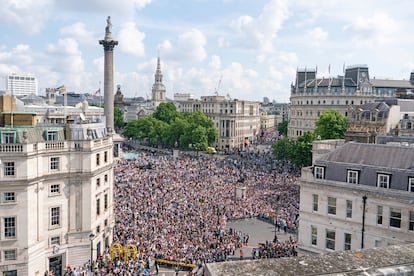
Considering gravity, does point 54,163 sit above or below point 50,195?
above

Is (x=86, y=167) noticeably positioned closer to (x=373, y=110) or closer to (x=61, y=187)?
(x=61, y=187)

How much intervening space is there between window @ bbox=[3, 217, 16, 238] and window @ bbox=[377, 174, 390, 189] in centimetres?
2677

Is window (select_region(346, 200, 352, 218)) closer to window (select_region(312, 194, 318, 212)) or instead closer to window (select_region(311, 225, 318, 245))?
window (select_region(312, 194, 318, 212))

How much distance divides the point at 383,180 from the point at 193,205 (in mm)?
27981

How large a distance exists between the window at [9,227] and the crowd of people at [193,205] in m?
10.3

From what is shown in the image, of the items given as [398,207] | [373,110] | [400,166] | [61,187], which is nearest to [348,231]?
[398,207]

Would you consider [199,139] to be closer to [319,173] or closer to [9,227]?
[319,173]

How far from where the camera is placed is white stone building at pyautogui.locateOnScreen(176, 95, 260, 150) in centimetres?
14250

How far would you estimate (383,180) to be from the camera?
27.4 meters

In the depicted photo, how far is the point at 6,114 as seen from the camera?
3616 cm

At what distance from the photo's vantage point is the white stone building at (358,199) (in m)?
26.3

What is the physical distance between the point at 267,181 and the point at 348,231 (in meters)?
39.6

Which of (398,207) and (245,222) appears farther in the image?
(245,222)

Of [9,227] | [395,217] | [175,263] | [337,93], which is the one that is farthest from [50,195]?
[337,93]
